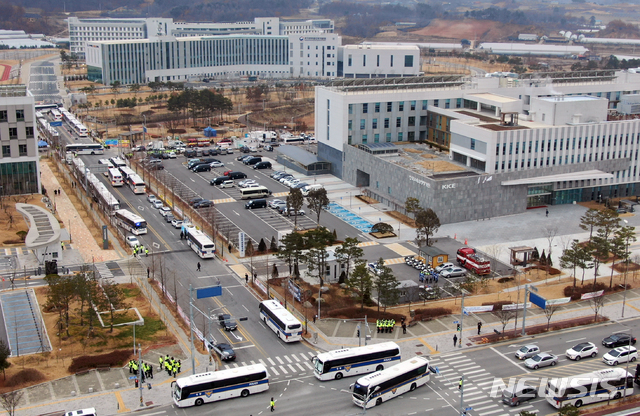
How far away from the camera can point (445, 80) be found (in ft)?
381

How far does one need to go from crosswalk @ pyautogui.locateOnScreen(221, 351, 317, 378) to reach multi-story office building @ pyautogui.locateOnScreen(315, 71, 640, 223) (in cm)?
3649

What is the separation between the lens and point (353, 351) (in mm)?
52312

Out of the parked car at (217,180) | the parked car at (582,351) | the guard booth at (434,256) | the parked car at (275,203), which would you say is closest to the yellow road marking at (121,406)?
the parked car at (582,351)

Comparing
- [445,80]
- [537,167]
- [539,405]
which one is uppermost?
[445,80]

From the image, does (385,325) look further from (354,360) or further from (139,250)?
(139,250)

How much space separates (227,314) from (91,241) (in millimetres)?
26989

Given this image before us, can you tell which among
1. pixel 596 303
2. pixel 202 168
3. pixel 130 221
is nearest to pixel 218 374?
pixel 596 303

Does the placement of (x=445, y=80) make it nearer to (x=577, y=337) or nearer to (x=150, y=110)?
(x=577, y=337)

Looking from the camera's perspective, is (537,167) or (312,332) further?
(537,167)

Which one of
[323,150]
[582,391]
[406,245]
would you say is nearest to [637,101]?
[323,150]

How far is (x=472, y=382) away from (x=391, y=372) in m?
6.68

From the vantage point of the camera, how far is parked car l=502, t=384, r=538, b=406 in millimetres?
48750

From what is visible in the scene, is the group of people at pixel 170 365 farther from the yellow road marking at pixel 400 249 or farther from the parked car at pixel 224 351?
the yellow road marking at pixel 400 249

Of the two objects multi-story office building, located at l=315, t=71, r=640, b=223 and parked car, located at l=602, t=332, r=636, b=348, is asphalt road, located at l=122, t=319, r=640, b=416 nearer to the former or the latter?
parked car, located at l=602, t=332, r=636, b=348
